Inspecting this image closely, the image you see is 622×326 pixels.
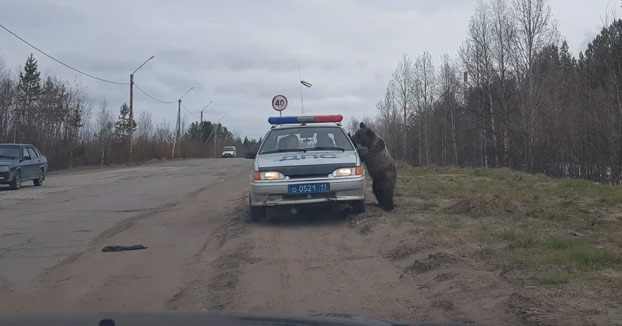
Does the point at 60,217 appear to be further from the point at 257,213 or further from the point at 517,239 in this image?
the point at 517,239

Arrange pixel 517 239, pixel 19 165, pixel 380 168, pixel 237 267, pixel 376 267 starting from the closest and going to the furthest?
pixel 376 267, pixel 237 267, pixel 517 239, pixel 380 168, pixel 19 165

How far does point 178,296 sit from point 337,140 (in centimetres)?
610

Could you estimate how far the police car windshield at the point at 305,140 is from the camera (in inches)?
465

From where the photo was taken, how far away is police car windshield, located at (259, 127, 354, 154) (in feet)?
38.7

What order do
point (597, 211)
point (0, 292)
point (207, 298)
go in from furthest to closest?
point (597, 211), point (0, 292), point (207, 298)

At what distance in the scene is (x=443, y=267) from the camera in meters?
7.12

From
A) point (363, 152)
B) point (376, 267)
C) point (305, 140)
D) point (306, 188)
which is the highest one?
point (305, 140)

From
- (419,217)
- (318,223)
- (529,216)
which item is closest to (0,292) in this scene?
(318,223)

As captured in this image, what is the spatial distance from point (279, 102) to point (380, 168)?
27.8 ft

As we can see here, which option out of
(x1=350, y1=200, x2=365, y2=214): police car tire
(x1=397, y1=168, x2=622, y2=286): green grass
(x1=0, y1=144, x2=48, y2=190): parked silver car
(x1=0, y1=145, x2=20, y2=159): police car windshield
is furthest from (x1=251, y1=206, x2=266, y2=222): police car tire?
(x1=0, y1=145, x2=20, y2=159): police car windshield

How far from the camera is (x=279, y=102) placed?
20.1 metres

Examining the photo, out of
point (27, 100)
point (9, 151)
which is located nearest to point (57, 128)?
point (27, 100)

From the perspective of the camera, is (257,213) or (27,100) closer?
(257,213)

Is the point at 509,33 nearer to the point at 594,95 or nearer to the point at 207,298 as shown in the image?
the point at 594,95
